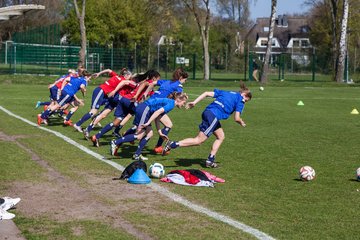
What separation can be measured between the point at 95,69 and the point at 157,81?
40.0m

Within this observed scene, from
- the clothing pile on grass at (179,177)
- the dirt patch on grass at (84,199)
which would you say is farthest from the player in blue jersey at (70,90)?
the clothing pile on grass at (179,177)

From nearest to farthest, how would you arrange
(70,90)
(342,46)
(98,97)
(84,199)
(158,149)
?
1. (84,199)
2. (158,149)
3. (98,97)
4. (70,90)
5. (342,46)

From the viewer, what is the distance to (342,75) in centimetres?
4878

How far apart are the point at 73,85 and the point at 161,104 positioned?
6.77 metres

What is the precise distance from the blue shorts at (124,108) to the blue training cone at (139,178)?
5.02m

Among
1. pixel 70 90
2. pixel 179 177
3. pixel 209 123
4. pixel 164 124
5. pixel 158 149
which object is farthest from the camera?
pixel 70 90

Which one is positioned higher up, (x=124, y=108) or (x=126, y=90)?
(x=126, y=90)

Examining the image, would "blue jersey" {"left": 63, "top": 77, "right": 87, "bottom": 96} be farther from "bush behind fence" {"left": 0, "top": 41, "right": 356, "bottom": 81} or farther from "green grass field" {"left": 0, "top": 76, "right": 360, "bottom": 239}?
"bush behind fence" {"left": 0, "top": 41, "right": 356, "bottom": 81}

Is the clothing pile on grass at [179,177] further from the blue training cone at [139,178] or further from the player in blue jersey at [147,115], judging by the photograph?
the player in blue jersey at [147,115]

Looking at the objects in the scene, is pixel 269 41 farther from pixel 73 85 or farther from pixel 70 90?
pixel 70 90

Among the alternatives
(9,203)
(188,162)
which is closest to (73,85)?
(188,162)

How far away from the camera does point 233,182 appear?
32.3 feet

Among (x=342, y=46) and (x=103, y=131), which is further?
(x=342, y=46)

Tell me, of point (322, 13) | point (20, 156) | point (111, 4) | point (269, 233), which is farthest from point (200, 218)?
point (322, 13)
